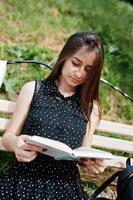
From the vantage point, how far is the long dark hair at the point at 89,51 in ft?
10.9

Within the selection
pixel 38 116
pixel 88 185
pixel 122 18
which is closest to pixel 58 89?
pixel 38 116

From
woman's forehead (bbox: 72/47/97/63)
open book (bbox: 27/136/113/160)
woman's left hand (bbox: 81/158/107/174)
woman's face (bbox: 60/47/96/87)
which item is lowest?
woman's left hand (bbox: 81/158/107/174)

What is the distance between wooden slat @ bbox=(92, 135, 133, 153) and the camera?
13.0 feet

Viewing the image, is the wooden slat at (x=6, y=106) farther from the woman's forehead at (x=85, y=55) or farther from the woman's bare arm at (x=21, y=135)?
the woman's forehead at (x=85, y=55)

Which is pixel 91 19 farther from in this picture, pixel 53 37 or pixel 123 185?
pixel 123 185

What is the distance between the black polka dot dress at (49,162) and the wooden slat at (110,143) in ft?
1.78

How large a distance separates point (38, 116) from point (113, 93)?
240cm

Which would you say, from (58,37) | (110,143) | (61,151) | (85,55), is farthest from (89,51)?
(58,37)

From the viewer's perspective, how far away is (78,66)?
10.8ft

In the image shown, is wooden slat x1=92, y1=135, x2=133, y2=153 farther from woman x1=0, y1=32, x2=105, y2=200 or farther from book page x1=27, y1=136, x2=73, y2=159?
book page x1=27, y1=136, x2=73, y2=159

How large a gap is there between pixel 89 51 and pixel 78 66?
0.37 feet

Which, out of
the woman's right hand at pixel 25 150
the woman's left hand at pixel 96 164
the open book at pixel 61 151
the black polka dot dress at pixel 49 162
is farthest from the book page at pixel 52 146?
the black polka dot dress at pixel 49 162

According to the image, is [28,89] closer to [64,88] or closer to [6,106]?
[64,88]

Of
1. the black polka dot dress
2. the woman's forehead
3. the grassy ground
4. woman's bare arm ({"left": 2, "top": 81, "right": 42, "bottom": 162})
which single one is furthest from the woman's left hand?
the grassy ground
